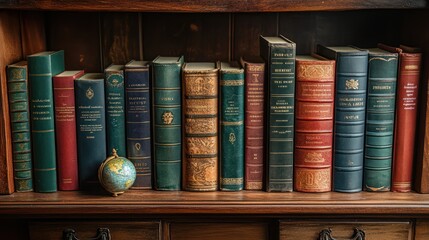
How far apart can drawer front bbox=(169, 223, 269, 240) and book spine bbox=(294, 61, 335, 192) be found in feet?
0.46

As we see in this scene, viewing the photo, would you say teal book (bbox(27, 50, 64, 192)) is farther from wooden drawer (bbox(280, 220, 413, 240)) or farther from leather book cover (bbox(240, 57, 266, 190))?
wooden drawer (bbox(280, 220, 413, 240))

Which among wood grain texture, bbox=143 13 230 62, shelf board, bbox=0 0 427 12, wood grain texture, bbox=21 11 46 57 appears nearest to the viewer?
shelf board, bbox=0 0 427 12

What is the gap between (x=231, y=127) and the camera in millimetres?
1301

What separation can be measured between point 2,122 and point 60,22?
0.38m

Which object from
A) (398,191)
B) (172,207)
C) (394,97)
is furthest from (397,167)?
(172,207)

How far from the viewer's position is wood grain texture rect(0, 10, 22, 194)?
1.26 meters

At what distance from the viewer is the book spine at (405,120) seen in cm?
127

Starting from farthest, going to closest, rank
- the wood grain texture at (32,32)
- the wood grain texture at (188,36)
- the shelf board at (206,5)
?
the wood grain texture at (188,36) < the wood grain texture at (32,32) < the shelf board at (206,5)

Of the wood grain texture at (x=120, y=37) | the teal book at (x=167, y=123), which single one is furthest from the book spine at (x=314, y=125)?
the wood grain texture at (x=120, y=37)

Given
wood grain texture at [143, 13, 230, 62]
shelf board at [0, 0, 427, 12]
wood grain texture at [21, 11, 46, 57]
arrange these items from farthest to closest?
wood grain texture at [143, 13, 230, 62], wood grain texture at [21, 11, 46, 57], shelf board at [0, 0, 427, 12]

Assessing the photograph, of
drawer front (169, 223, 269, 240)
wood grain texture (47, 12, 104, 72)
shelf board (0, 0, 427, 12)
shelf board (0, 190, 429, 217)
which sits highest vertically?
shelf board (0, 0, 427, 12)

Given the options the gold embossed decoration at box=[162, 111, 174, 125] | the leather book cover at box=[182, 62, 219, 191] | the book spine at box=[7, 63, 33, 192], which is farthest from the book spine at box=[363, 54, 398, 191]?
the book spine at box=[7, 63, 33, 192]

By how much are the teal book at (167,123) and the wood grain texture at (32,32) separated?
361mm

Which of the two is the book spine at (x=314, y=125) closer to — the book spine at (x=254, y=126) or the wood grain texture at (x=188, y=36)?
the book spine at (x=254, y=126)
